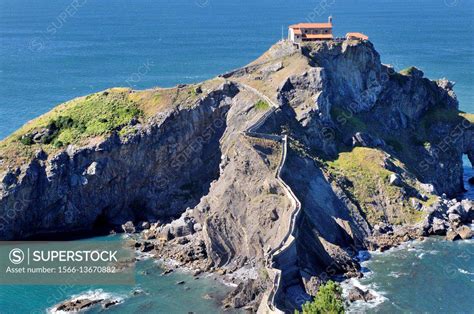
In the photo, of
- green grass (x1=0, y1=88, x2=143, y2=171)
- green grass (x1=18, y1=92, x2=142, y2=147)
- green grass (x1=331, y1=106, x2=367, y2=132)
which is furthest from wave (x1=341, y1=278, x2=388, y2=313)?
green grass (x1=18, y1=92, x2=142, y2=147)

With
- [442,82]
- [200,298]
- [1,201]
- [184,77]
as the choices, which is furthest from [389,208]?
[184,77]

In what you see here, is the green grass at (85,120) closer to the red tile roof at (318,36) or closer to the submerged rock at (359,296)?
the red tile roof at (318,36)

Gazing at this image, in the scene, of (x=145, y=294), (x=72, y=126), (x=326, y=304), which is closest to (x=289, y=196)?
(x=145, y=294)

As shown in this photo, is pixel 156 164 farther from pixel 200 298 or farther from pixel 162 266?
pixel 200 298

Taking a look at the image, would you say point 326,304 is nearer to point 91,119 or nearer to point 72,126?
point 91,119

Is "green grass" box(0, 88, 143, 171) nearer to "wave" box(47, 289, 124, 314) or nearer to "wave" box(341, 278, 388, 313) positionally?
"wave" box(47, 289, 124, 314)
